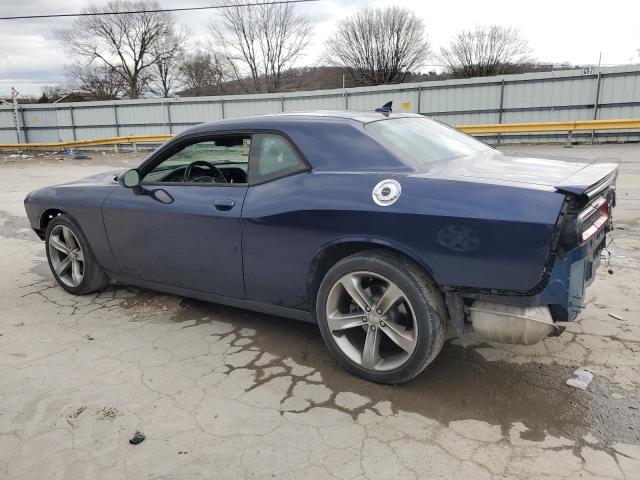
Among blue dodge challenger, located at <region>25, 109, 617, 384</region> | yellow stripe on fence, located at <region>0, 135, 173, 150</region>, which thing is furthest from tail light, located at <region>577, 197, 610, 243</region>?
yellow stripe on fence, located at <region>0, 135, 173, 150</region>

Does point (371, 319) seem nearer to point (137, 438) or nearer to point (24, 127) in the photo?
point (137, 438)

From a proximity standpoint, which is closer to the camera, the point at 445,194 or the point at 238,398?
the point at 445,194

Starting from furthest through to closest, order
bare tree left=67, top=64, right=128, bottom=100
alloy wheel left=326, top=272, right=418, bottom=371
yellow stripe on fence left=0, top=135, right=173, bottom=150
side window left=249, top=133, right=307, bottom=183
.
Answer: bare tree left=67, top=64, right=128, bottom=100 → yellow stripe on fence left=0, top=135, right=173, bottom=150 → side window left=249, top=133, right=307, bottom=183 → alloy wheel left=326, top=272, right=418, bottom=371

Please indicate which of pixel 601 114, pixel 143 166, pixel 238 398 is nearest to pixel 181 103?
pixel 601 114

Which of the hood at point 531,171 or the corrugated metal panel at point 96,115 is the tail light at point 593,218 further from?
the corrugated metal panel at point 96,115

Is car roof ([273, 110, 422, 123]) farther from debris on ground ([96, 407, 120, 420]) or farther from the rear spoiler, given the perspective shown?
debris on ground ([96, 407, 120, 420])

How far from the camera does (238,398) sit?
116 inches

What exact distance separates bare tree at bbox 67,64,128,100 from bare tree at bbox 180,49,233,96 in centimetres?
636

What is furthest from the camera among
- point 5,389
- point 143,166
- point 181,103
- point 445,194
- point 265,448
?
→ point 181,103

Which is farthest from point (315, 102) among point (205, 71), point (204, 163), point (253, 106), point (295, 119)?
point (205, 71)

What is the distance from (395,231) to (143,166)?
2.27 metres

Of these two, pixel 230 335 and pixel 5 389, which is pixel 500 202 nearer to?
pixel 230 335

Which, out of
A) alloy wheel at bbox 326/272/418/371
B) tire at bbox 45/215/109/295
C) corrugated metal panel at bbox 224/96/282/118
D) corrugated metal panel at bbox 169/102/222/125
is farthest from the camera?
corrugated metal panel at bbox 169/102/222/125

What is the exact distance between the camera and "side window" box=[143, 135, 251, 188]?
3676 millimetres
